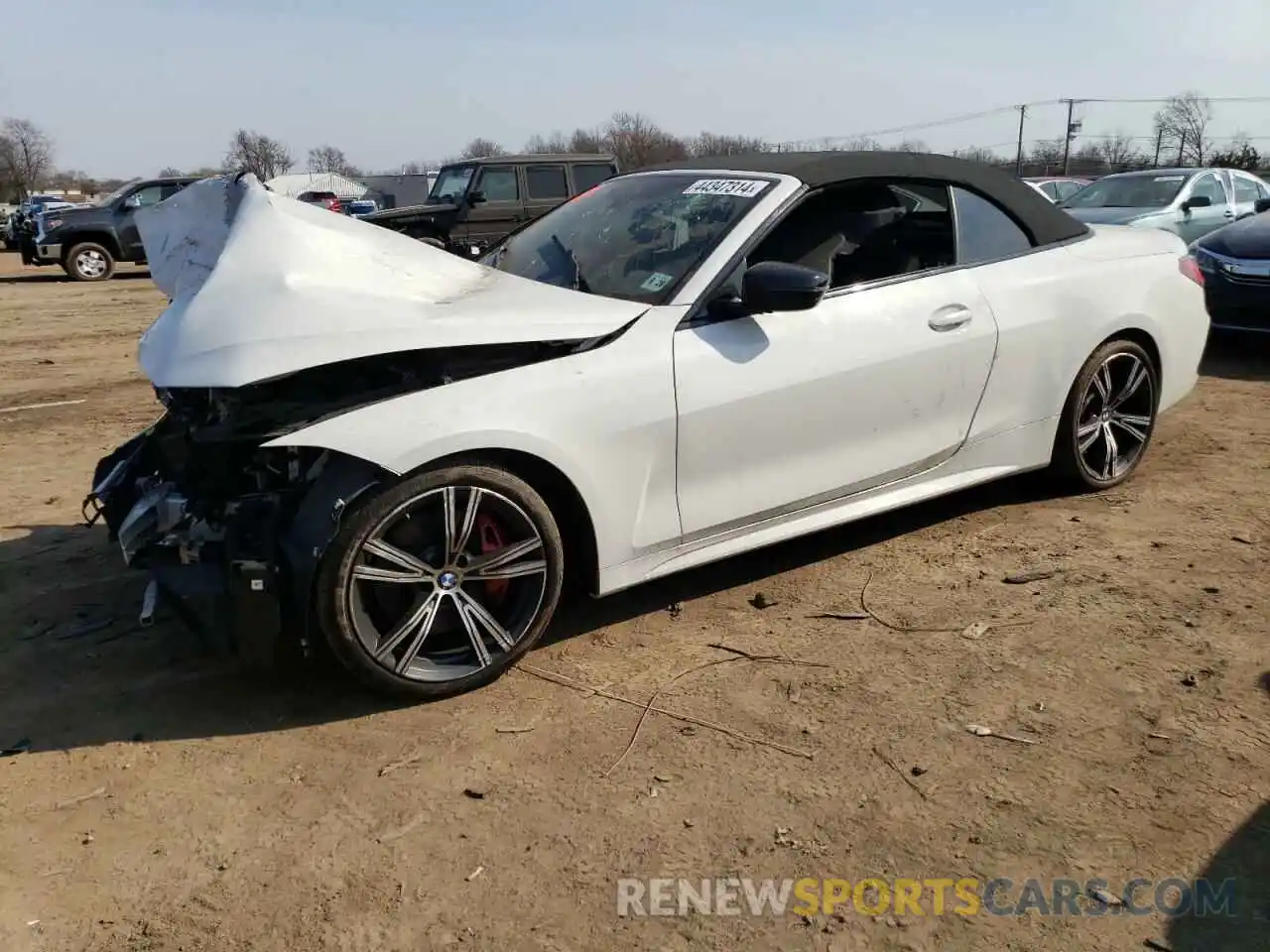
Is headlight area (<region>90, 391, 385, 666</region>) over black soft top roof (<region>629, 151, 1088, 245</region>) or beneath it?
beneath

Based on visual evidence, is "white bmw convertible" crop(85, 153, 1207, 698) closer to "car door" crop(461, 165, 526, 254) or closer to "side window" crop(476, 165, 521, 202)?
"car door" crop(461, 165, 526, 254)

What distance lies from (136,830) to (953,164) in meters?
3.93

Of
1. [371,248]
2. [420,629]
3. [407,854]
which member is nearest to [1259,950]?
[407,854]

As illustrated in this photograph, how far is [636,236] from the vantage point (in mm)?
3830

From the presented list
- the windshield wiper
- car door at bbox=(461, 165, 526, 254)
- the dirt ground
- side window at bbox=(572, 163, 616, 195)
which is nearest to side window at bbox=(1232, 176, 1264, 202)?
side window at bbox=(572, 163, 616, 195)

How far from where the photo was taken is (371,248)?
11.5 feet

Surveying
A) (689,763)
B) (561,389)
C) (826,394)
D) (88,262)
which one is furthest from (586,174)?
(689,763)

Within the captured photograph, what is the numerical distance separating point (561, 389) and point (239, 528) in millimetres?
1040

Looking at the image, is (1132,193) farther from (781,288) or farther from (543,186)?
(781,288)

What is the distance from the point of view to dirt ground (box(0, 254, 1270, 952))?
2258 millimetres

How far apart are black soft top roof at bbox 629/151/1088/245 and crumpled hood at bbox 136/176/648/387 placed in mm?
998

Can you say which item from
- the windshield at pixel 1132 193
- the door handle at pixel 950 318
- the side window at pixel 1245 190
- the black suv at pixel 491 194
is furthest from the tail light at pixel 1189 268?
the black suv at pixel 491 194

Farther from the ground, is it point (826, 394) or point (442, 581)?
point (826, 394)

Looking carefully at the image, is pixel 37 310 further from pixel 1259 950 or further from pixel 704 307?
pixel 1259 950
